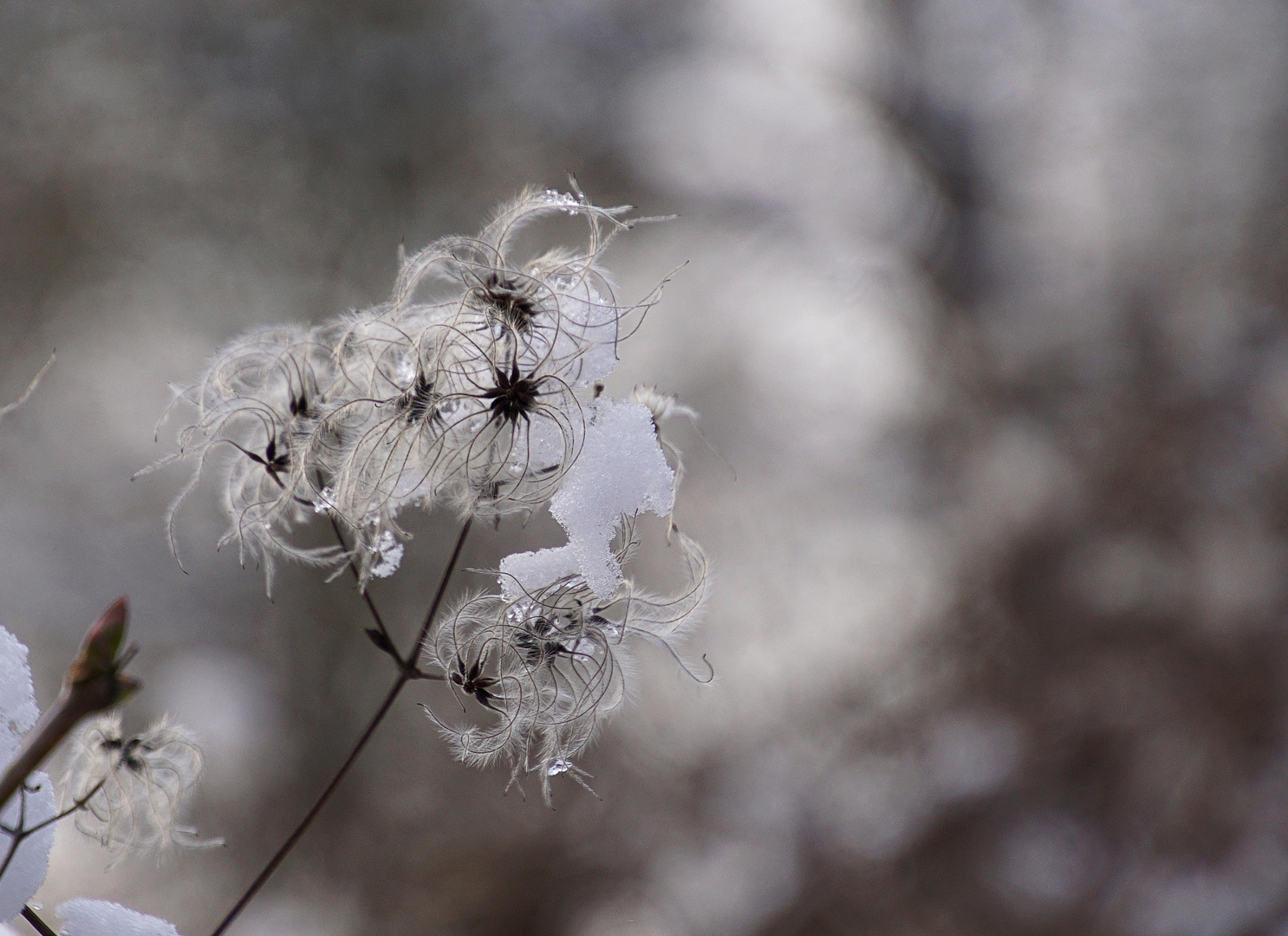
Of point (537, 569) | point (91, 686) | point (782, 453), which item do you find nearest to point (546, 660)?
point (537, 569)

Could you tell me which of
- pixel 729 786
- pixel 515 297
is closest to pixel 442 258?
pixel 515 297

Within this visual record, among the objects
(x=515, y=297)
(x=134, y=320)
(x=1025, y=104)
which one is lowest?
(x=515, y=297)

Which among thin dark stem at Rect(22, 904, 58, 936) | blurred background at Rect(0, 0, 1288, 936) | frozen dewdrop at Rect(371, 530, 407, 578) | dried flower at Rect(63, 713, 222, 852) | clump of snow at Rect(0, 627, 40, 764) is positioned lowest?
thin dark stem at Rect(22, 904, 58, 936)

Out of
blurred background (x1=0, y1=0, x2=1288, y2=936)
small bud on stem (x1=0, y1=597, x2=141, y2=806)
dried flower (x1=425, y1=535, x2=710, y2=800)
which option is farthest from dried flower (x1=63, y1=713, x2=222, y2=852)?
blurred background (x1=0, y1=0, x2=1288, y2=936)

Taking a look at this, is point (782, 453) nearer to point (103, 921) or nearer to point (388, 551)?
point (388, 551)

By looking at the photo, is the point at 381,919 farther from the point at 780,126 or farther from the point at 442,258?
the point at 780,126

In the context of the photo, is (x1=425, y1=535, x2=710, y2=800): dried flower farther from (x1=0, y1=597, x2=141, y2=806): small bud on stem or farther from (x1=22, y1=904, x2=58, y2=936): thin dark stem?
(x1=0, y1=597, x2=141, y2=806): small bud on stem

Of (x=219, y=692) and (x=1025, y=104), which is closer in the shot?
(x=219, y=692)
